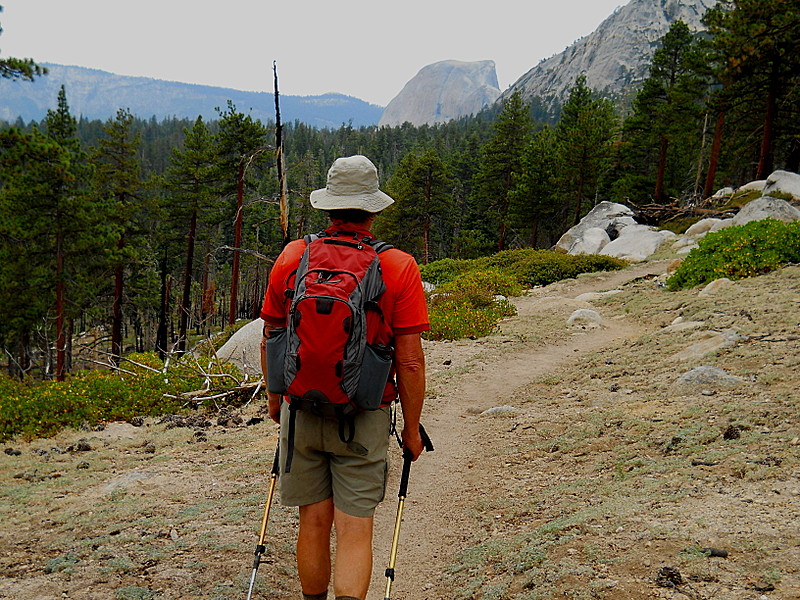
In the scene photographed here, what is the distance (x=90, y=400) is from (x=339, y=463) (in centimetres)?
682

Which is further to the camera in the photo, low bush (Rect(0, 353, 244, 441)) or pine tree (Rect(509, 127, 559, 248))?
pine tree (Rect(509, 127, 559, 248))

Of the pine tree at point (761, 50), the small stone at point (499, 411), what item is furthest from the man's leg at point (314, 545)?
the pine tree at point (761, 50)

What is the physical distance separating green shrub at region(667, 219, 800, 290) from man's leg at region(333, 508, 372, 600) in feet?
38.3

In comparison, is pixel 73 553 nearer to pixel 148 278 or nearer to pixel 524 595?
pixel 524 595

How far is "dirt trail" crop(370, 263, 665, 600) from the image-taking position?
4.13m

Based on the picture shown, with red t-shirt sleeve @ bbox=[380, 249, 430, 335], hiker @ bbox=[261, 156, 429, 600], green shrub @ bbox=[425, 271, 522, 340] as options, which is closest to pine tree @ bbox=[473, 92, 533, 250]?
green shrub @ bbox=[425, 271, 522, 340]

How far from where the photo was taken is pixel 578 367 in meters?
8.73

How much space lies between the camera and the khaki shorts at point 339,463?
2662 millimetres

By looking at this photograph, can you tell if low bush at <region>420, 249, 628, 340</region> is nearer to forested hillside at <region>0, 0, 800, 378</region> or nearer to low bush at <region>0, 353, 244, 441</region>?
forested hillside at <region>0, 0, 800, 378</region>

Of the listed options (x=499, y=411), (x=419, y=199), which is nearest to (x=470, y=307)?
(x=499, y=411)

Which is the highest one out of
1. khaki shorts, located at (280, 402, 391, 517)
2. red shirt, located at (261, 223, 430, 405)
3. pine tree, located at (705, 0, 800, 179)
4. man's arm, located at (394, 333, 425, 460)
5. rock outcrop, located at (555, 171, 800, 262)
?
pine tree, located at (705, 0, 800, 179)

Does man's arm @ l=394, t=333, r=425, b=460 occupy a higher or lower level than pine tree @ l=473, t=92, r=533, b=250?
lower

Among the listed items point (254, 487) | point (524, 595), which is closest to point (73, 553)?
point (254, 487)

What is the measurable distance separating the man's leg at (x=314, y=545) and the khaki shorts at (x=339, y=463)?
71mm
